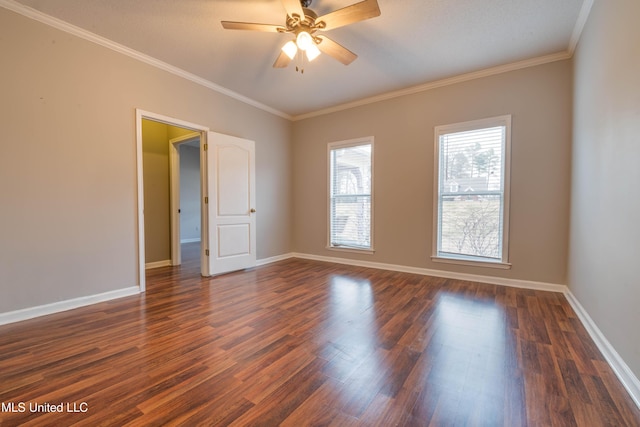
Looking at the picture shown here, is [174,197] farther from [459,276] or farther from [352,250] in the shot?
[459,276]

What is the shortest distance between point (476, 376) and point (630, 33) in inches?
92.2

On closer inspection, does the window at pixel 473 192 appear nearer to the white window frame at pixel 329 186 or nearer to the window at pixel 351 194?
the white window frame at pixel 329 186

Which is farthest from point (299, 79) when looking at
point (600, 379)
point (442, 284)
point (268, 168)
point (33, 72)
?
point (600, 379)

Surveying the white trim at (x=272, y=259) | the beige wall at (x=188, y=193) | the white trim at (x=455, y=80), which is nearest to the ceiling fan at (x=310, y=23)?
the white trim at (x=455, y=80)

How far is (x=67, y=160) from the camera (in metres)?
2.70

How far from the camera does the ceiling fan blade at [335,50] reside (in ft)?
8.12

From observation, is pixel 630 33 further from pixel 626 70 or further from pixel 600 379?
pixel 600 379

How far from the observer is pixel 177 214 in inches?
187

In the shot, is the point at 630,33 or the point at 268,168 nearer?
the point at 630,33

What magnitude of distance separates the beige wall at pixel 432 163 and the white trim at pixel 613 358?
1017mm

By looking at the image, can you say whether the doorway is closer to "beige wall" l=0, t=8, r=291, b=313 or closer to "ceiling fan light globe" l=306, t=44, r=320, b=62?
"beige wall" l=0, t=8, r=291, b=313

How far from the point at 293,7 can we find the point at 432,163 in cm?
276

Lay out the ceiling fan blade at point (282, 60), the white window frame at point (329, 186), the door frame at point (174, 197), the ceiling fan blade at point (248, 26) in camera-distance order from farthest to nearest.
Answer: the door frame at point (174, 197) → the white window frame at point (329, 186) → the ceiling fan blade at point (282, 60) → the ceiling fan blade at point (248, 26)

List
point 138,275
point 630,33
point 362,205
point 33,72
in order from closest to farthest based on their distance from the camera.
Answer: point 630,33 → point 33,72 → point 138,275 → point 362,205
